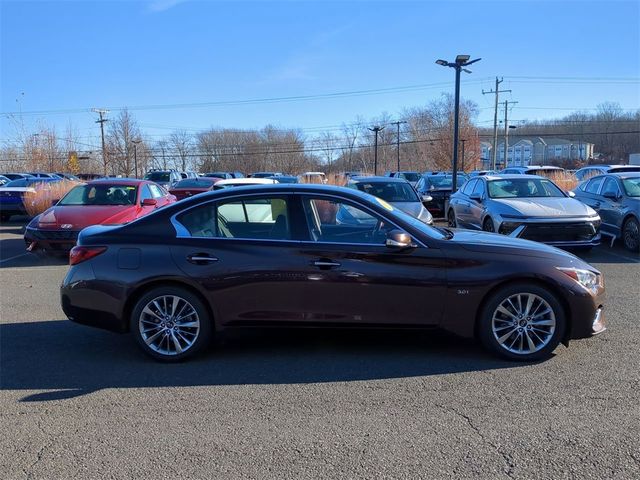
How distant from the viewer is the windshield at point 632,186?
1102cm

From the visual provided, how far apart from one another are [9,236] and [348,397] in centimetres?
1442

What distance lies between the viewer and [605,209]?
11.6 meters

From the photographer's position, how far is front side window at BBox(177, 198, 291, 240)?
15.9ft

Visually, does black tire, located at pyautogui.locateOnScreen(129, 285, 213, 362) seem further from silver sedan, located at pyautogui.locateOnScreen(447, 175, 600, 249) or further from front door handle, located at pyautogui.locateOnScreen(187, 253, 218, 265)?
silver sedan, located at pyautogui.locateOnScreen(447, 175, 600, 249)

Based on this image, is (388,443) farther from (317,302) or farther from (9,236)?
(9,236)

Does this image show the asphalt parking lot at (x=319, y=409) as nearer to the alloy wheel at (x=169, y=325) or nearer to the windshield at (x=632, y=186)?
the alloy wheel at (x=169, y=325)

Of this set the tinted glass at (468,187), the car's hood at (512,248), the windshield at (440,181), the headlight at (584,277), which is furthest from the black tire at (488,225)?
the windshield at (440,181)

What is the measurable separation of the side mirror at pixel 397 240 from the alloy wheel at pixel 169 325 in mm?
1844

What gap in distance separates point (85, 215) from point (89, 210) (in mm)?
291

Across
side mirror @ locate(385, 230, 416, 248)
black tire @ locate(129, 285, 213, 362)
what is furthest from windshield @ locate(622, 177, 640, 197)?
black tire @ locate(129, 285, 213, 362)

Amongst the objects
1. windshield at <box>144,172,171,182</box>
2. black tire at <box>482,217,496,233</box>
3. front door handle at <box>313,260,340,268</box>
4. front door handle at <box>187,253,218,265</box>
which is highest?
windshield at <box>144,172,171,182</box>

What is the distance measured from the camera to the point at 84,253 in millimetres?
4879

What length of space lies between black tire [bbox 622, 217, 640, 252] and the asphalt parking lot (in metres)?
5.91

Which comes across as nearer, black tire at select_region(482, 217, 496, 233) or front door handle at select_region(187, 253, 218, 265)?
front door handle at select_region(187, 253, 218, 265)
